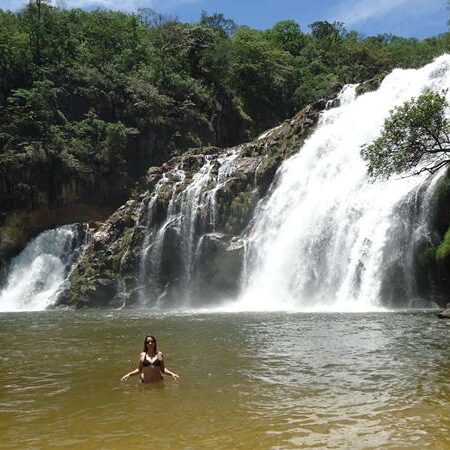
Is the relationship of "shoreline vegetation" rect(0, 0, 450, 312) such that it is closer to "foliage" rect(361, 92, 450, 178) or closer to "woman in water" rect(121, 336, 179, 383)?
"foliage" rect(361, 92, 450, 178)

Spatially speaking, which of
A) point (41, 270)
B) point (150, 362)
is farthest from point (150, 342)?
point (41, 270)

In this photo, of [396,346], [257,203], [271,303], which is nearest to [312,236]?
[271,303]

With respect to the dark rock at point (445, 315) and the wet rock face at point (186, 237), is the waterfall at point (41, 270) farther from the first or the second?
the dark rock at point (445, 315)

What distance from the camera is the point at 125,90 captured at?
171 ft

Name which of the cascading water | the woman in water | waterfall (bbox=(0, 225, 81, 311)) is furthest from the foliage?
waterfall (bbox=(0, 225, 81, 311))

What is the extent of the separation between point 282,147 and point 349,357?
1050 inches

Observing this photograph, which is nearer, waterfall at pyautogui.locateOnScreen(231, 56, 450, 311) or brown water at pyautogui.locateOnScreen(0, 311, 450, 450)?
brown water at pyautogui.locateOnScreen(0, 311, 450, 450)

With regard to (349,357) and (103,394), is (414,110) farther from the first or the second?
(103,394)

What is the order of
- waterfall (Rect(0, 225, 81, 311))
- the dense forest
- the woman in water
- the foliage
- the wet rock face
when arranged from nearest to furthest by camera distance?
the woman in water, the foliage, the wet rock face, waterfall (Rect(0, 225, 81, 311)), the dense forest

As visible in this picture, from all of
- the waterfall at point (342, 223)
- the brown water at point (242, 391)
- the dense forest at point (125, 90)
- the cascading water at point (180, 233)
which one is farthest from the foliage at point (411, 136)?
the dense forest at point (125, 90)

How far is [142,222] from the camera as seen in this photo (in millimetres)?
38125

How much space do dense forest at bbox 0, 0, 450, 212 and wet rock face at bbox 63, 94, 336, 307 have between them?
8.19m

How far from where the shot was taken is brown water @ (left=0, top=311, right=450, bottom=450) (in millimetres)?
7336

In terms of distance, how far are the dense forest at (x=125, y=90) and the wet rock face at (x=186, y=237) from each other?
8191 mm
